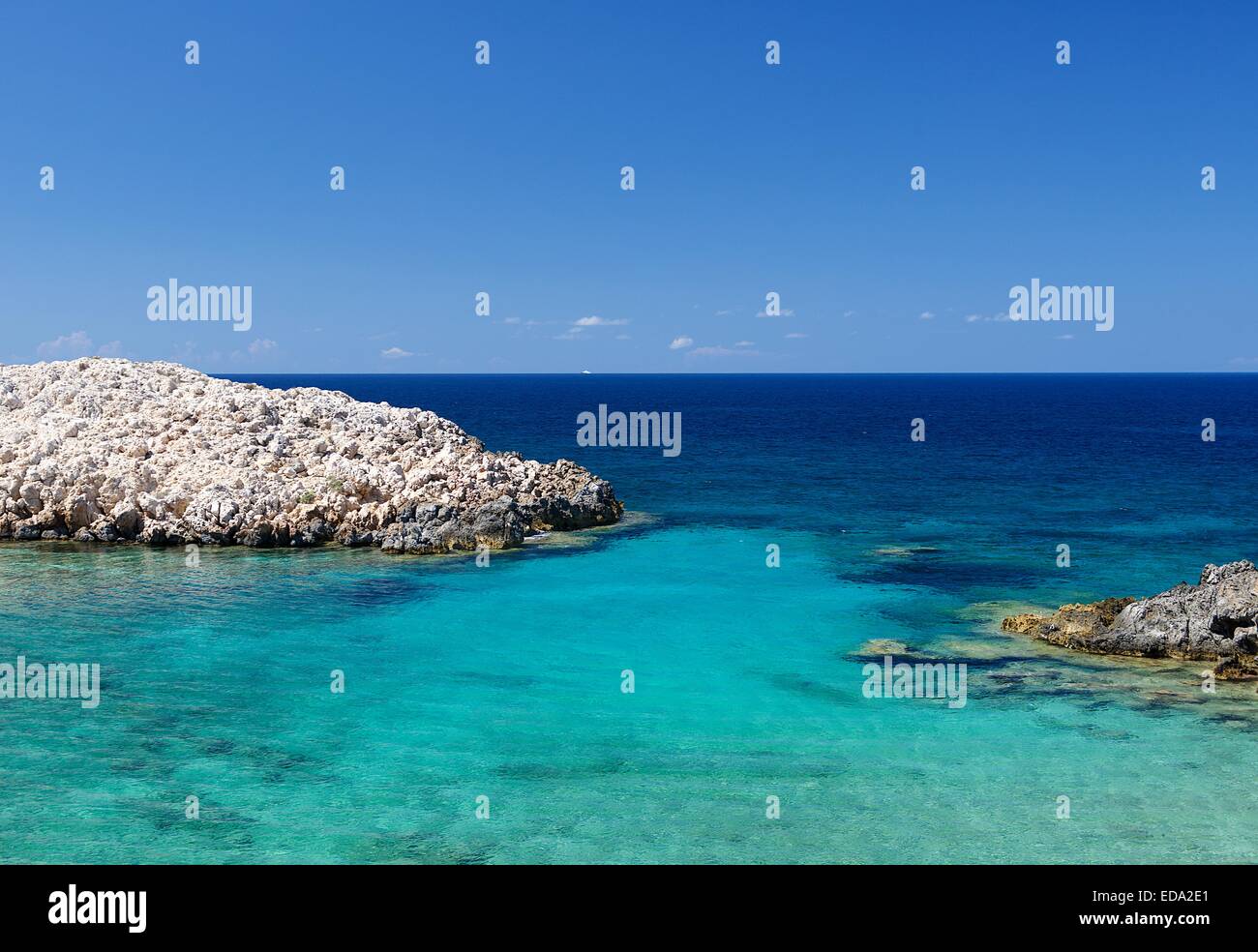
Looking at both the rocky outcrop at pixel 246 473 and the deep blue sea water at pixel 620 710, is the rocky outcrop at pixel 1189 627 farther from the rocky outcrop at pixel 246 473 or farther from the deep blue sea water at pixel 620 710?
the rocky outcrop at pixel 246 473

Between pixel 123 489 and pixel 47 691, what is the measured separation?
51.0 feet

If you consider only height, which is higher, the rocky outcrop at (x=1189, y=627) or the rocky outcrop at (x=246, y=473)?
the rocky outcrop at (x=246, y=473)

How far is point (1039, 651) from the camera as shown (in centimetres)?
2050

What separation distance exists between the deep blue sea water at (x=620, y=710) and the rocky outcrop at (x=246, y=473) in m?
1.23

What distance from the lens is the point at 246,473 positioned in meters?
32.2

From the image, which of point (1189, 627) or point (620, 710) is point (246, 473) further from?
point (1189, 627)

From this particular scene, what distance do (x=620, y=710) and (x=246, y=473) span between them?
19.7 meters

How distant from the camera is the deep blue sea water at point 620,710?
12273mm

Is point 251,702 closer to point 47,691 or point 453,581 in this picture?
point 47,691

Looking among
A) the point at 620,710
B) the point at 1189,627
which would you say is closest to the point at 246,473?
the point at 620,710

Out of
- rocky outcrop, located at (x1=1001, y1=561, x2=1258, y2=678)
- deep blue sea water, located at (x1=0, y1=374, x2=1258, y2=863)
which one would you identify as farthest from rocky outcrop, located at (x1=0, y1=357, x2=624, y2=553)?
rocky outcrop, located at (x1=1001, y1=561, x2=1258, y2=678)

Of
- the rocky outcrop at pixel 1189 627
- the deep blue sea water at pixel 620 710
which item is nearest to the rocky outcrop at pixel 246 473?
the deep blue sea water at pixel 620 710

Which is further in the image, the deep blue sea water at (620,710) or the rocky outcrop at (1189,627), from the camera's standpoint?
the rocky outcrop at (1189,627)

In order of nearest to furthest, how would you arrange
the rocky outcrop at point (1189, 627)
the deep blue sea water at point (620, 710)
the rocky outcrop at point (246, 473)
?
the deep blue sea water at point (620, 710) < the rocky outcrop at point (1189, 627) < the rocky outcrop at point (246, 473)
